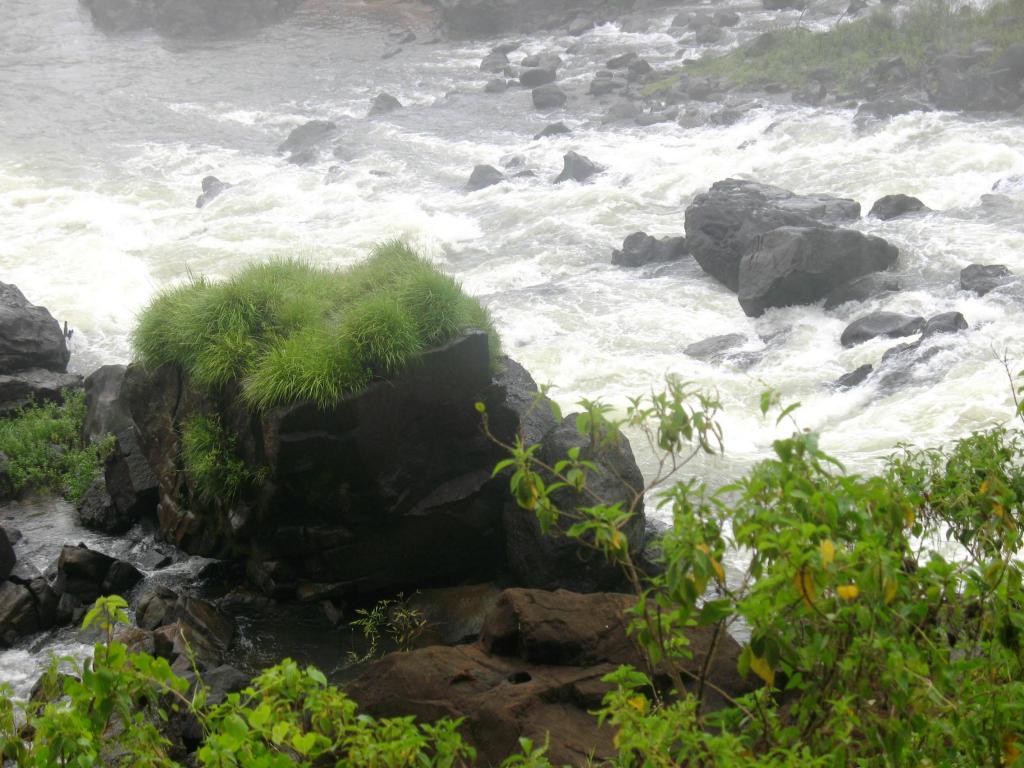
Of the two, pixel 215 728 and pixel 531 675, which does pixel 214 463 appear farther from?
pixel 215 728

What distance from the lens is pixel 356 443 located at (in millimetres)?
9320

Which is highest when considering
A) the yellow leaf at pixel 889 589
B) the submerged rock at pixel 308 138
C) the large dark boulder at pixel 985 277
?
the yellow leaf at pixel 889 589

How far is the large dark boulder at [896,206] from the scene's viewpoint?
17.8 metres

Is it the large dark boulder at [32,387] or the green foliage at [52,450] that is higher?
the large dark boulder at [32,387]

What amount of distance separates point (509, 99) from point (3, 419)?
19649 millimetres

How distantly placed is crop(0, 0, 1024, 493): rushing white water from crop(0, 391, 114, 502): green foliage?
3.08 m

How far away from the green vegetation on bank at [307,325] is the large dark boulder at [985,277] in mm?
7475

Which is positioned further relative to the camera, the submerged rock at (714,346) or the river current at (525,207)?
the submerged rock at (714,346)

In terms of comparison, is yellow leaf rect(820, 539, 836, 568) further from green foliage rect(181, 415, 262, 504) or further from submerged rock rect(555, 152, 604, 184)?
submerged rock rect(555, 152, 604, 184)

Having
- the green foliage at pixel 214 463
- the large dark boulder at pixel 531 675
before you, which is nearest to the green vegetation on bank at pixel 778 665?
the large dark boulder at pixel 531 675

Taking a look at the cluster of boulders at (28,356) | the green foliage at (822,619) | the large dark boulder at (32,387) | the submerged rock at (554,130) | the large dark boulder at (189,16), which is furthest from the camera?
the large dark boulder at (189,16)

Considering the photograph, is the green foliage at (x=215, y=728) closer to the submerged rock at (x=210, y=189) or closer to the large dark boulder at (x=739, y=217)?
the large dark boulder at (x=739, y=217)

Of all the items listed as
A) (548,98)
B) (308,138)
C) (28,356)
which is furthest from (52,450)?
(548,98)

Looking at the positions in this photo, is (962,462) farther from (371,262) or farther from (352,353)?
(371,262)
